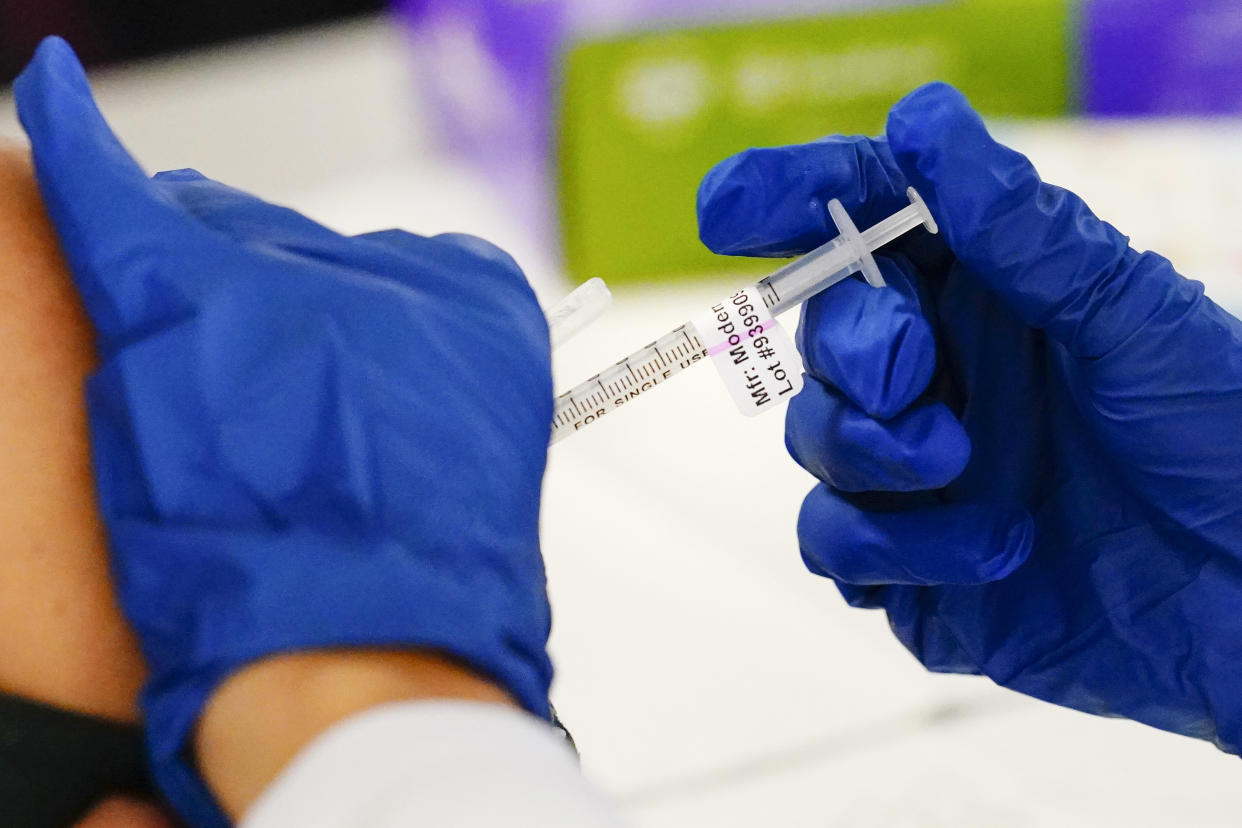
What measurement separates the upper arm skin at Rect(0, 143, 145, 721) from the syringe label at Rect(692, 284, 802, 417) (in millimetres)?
471

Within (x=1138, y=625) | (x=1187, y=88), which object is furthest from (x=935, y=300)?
(x=1187, y=88)

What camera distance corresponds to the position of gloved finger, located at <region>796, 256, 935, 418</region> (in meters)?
0.79

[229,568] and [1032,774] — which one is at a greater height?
[229,568]

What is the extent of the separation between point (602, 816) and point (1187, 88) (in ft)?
7.45

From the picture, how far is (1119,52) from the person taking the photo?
226cm

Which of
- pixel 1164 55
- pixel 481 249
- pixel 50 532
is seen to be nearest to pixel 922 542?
pixel 481 249

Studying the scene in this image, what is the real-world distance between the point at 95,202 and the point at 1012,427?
0.74 meters

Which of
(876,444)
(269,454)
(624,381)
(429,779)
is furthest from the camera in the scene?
(624,381)

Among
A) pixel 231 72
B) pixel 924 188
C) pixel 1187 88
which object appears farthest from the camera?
pixel 231 72

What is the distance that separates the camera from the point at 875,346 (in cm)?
78

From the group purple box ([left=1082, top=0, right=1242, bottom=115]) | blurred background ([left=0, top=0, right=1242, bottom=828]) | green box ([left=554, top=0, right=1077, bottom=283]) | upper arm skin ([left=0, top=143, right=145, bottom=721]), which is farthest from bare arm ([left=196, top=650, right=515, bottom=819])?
purple box ([left=1082, top=0, right=1242, bottom=115])

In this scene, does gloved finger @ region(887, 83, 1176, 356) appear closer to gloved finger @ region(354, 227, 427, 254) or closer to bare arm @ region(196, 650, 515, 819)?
gloved finger @ region(354, 227, 427, 254)

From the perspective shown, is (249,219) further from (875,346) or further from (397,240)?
(875,346)

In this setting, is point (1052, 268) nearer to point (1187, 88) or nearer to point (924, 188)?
point (924, 188)
